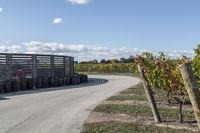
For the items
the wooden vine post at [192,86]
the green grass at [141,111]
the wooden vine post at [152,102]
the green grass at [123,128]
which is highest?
the wooden vine post at [192,86]

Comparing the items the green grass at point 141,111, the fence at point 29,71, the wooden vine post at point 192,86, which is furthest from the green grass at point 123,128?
the fence at point 29,71

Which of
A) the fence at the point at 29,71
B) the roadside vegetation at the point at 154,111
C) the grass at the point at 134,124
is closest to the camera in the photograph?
the grass at the point at 134,124

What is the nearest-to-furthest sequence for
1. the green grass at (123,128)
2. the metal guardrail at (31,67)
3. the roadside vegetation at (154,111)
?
the green grass at (123,128) < the roadside vegetation at (154,111) < the metal guardrail at (31,67)

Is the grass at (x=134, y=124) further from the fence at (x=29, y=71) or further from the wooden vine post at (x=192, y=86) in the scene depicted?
the fence at (x=29, y=71)

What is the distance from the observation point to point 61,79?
36906mm

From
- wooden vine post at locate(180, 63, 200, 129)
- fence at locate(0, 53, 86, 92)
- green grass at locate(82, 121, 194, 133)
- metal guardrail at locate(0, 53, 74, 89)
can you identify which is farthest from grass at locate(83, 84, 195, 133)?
metal guardrail at locate(0, 53, 74, 89)

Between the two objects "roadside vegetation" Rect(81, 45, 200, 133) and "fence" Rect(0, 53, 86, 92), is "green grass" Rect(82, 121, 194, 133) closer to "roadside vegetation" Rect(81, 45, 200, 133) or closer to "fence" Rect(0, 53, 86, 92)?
"roadside vegetation" Rect(81, 45, 200, 133)

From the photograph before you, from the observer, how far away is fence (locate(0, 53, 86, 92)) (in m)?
31.0

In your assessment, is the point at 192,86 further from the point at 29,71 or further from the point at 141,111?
the point at 29,71

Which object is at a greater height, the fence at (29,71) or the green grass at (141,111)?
the fence at (29,71)

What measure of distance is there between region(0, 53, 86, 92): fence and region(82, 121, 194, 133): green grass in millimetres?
17445

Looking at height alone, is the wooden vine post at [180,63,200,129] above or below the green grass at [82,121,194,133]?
above

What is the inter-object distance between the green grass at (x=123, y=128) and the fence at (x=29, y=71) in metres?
17.4

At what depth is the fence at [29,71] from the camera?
31.0 meters
